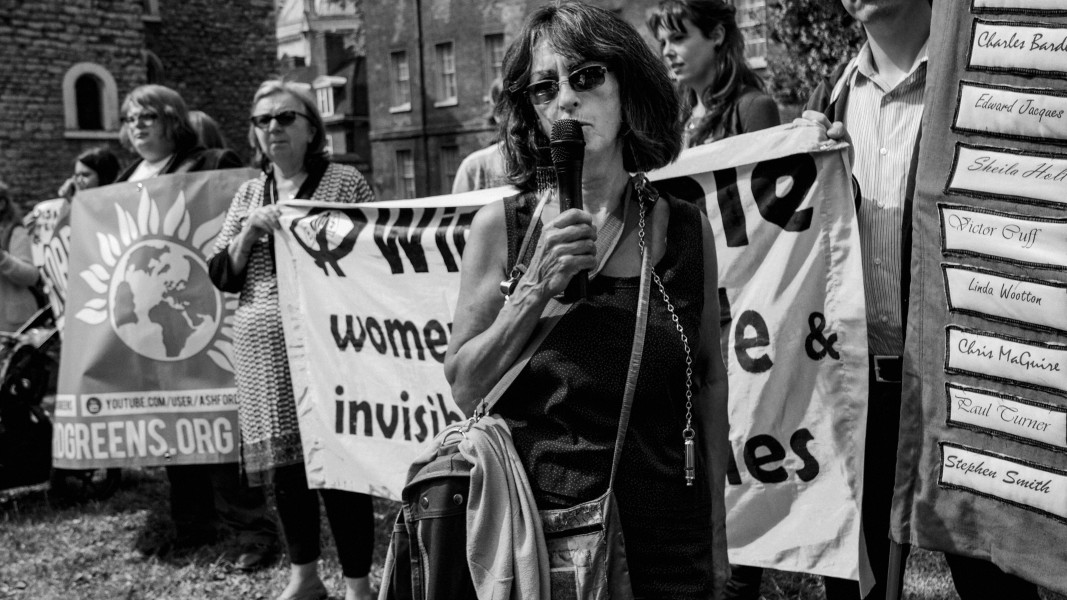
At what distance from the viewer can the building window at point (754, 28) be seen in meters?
20.7

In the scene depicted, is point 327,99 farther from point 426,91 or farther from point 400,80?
point 426,91

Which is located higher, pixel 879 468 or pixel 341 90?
pixel 341 90

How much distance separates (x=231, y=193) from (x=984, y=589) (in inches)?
161

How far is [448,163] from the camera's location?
35781 millimetres

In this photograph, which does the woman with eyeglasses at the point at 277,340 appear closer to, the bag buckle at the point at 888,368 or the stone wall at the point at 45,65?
the bag buckle at the point at 888,368

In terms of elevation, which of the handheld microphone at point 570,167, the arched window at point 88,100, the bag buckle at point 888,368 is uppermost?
the arched window at point 88,100

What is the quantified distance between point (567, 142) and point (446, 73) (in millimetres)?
33061

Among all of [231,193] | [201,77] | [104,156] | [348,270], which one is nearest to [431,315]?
[348,270]

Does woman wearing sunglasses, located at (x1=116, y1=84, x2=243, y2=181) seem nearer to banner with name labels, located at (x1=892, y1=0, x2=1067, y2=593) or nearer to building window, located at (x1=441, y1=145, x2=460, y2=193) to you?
banner with name labels, located at (x1=892, y1=0, x2=1067, y2=593)

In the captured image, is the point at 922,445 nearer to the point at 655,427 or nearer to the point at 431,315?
the point at 655,427

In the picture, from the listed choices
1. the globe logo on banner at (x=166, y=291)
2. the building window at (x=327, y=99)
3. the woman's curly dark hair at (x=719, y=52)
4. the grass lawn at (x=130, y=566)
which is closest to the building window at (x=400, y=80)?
the building window at (x=327, y=99)

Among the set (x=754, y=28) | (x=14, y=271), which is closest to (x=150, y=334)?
(x=14, y=271)

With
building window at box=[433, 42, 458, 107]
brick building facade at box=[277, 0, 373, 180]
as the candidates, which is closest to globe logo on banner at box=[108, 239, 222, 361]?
building window at box=[433, 42, 458, 107]

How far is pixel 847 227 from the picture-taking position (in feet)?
11.2
